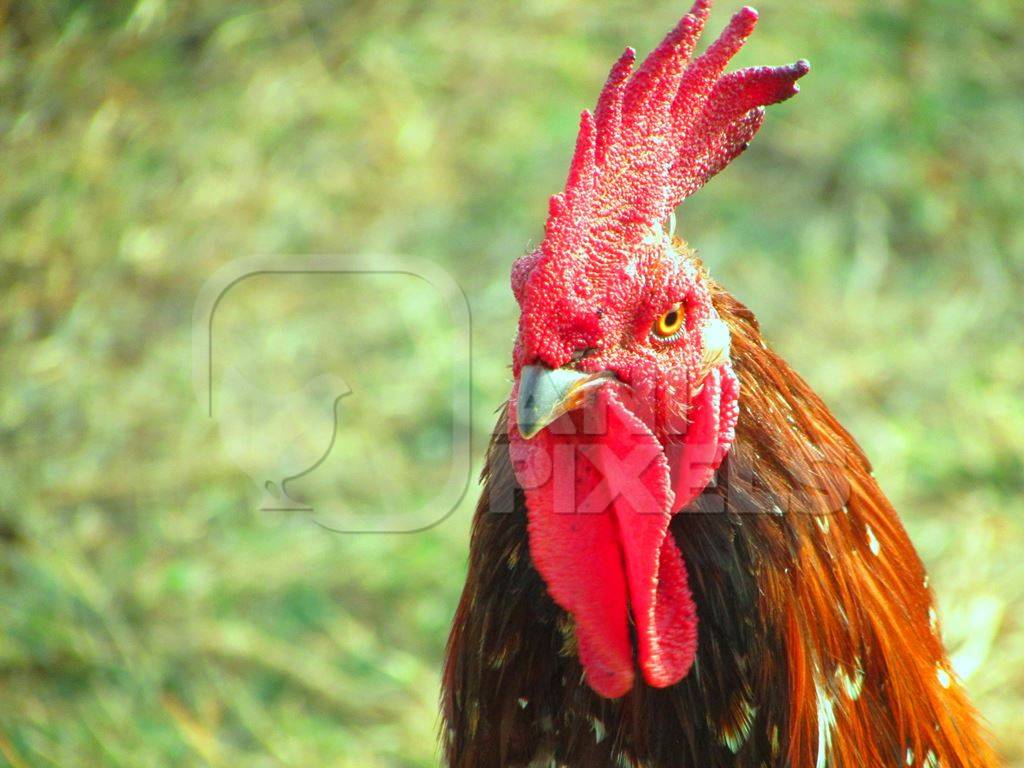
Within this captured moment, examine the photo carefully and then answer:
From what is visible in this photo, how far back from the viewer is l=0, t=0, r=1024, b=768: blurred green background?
151 inches

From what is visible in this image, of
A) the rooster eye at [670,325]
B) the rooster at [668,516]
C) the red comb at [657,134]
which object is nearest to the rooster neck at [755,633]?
the rooster at [668,516]

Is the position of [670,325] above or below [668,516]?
above

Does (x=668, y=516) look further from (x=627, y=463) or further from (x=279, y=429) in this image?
(x=279, y=429)

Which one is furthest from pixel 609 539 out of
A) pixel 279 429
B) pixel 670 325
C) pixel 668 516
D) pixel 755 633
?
pixel 279 429

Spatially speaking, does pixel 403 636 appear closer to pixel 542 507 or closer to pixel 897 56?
pixel 542 507

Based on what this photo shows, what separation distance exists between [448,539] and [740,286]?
6.41 feet

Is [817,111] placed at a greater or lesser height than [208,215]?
greater

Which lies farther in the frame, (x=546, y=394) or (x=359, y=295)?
(x=359, y=295)

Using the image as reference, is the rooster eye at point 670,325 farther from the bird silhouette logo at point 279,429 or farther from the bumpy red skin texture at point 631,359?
the bird silhouette logo at point 279,429

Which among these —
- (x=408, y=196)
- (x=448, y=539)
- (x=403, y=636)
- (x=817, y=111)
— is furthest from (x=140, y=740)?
(x=817, y=111)

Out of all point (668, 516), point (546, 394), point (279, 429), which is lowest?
point (279, 429)

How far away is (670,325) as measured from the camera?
1.87 meters

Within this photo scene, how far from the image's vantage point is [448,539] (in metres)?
4.26

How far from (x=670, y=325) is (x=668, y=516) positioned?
339mm
